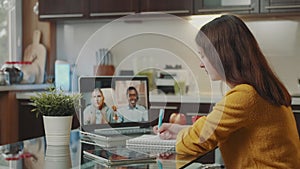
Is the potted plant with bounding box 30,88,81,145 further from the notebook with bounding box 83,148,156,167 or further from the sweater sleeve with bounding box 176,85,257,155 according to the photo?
the sweater sleeve with bounding box 176,85,257,155

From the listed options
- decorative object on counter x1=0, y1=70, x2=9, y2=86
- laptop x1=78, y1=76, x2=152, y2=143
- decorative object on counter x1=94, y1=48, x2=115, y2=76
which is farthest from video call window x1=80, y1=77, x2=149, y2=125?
decorative object on counter x1=0, y1=70, x2=9, y2=86

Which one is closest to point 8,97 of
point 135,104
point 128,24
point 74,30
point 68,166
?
point 74,30

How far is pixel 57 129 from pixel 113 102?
12.0 inches

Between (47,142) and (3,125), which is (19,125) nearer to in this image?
(3,125)

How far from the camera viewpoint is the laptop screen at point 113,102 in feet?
6.95

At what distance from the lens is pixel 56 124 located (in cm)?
197

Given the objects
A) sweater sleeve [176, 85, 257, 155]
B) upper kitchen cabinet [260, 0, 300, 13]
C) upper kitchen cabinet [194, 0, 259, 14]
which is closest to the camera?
sweater sleeve [176, 85, 257, 155]

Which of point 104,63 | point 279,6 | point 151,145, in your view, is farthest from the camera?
point 104,63

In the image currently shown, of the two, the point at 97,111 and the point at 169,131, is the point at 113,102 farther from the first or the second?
the point at 169,131

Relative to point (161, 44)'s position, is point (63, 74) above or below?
below

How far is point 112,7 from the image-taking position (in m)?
4.21

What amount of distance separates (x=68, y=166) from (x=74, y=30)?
3.23m

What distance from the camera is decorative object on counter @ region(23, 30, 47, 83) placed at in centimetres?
464

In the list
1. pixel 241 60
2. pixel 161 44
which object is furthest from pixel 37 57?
pixel 241 60
